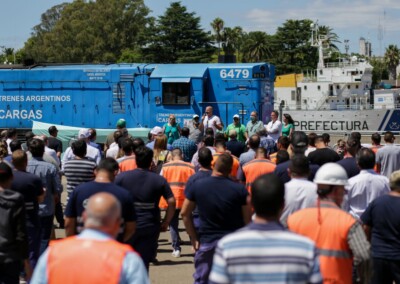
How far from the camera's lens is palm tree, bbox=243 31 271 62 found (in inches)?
4141

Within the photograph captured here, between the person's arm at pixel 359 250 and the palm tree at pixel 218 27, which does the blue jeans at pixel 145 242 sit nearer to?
the person's arm at pixel 359 250

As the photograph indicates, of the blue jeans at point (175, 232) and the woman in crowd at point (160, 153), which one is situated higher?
the woman in crowd at point (160, 153)

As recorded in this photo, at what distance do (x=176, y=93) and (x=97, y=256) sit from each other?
19768 millimetres

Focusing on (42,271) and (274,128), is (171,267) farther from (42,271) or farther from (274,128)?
(274,128)

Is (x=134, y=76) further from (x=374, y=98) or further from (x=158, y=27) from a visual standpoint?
(x=158, y=27)

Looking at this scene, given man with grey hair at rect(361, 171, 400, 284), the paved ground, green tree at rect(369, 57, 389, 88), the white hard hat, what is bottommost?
the paved ground

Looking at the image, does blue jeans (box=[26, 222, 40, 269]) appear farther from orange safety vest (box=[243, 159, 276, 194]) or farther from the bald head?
the bald head

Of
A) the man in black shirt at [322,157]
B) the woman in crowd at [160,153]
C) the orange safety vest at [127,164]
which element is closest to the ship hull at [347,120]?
the woman in crowd at [160,153]

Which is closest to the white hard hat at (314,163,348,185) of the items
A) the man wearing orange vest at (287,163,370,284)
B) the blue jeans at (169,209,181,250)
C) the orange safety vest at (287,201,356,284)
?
the man wearing orange vest at (287,163,370,284)

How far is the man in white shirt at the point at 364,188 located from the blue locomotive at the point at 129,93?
15165 mm

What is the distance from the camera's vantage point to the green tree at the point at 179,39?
274 ft

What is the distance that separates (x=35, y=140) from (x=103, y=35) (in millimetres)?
84783

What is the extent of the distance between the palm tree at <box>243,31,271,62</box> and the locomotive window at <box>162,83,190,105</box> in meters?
82.9

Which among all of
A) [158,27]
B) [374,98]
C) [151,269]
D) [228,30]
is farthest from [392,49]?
[151,269]
